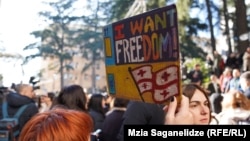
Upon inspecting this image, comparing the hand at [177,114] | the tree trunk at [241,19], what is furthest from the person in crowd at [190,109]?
the tree trunk at [241,19]

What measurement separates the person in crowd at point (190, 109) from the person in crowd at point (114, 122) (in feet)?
4.64

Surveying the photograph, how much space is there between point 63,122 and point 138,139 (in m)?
0.71

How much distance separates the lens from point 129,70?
8.86ft

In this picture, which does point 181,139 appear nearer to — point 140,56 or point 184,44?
point 140,56

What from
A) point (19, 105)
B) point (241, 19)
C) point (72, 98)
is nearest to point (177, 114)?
point (72, 98)

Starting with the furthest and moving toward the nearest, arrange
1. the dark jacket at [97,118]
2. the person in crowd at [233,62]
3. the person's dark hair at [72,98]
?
1. the person in crowd at [233,62]
2. the dark jacket at [97,118]
3. the person's dark hair at [72,98]

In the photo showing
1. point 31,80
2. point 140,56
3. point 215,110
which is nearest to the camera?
point 140,56

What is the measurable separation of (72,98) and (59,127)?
7.45 ft

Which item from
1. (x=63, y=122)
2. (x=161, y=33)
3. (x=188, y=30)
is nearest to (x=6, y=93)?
(x=161, y=33)

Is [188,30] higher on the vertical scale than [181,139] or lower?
higher

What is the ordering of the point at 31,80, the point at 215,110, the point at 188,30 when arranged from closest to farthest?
the point at 215,110, the point at 31,80, the point at 188,30

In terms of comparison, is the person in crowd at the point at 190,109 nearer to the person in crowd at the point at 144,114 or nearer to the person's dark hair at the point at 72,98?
the person in crowd at the point at 144,114

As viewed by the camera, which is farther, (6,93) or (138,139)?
(6,93)

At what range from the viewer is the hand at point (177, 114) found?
2.43 m
